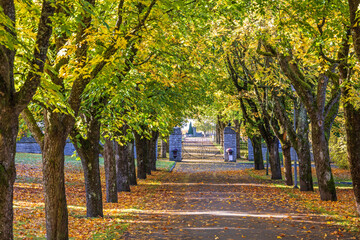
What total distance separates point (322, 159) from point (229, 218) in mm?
5207

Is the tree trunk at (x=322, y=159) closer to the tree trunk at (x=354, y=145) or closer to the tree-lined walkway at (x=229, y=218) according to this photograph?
the tree-lined walkway at (x=229, y=218)

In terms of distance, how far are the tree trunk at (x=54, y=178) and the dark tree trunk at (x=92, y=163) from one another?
311cm

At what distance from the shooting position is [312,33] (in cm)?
1166

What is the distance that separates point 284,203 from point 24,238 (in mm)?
9930

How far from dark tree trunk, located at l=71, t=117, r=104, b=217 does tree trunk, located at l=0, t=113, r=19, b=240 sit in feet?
20.1

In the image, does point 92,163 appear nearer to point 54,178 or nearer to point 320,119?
point 54,178

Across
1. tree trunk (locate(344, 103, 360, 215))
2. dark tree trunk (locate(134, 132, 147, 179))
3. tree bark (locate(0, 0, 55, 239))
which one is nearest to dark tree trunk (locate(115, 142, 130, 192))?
dark tree trunk (locate(134, 132, 147, 179))

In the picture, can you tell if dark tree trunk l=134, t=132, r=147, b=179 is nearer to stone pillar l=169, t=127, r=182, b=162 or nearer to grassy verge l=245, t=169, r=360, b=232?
grassy verge l=245, t=169, r=360, b=232

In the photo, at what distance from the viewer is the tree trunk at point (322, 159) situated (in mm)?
16125

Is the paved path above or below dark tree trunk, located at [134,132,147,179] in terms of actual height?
below

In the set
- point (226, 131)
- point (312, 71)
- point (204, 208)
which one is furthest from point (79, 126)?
point (226, 131)

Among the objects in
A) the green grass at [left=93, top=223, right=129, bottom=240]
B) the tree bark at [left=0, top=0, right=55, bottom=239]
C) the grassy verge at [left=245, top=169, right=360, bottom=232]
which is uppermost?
the tree bark at [left=0, top=0, right=55, bottom=239]

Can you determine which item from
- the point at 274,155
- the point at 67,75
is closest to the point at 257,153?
the point at 274,155

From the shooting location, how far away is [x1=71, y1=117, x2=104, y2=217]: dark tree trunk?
40.6 ft
